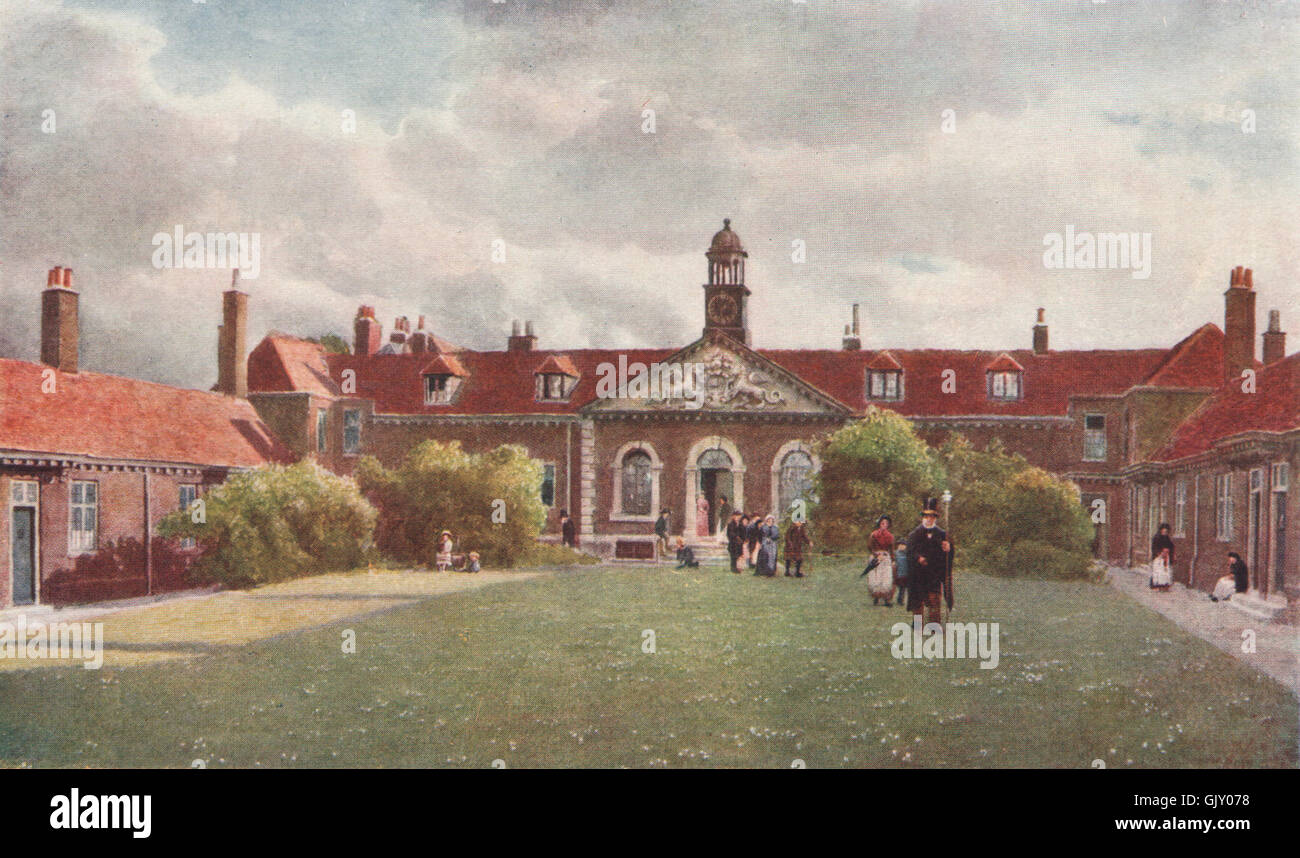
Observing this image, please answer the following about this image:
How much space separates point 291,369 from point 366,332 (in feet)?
16.4

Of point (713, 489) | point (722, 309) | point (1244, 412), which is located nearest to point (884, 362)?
point (713, 489)

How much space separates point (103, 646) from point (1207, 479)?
59.0 ft

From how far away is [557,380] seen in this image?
90.6ft

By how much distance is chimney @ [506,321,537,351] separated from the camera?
15219 millimetres

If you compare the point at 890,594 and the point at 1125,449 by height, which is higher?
the point at 1125,449

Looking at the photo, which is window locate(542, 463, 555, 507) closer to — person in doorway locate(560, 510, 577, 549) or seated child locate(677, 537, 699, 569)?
person in doorway locate(560, 510, 577, 549)

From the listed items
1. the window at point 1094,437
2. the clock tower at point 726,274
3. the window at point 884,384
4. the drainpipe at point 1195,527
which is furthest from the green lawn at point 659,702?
the window at point 884,384

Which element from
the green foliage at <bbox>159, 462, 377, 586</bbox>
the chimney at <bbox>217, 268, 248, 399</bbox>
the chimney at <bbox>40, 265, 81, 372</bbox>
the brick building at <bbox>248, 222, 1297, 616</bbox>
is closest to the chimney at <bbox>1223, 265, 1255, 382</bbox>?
the brick building at <bbox>248, 222, 1297, 616</bbox>

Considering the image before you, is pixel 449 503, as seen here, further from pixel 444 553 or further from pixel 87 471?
pixel 87 471

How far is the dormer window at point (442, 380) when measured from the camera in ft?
81.9

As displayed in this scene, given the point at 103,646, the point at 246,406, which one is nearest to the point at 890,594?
the point at 103,646

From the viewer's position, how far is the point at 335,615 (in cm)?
1544
